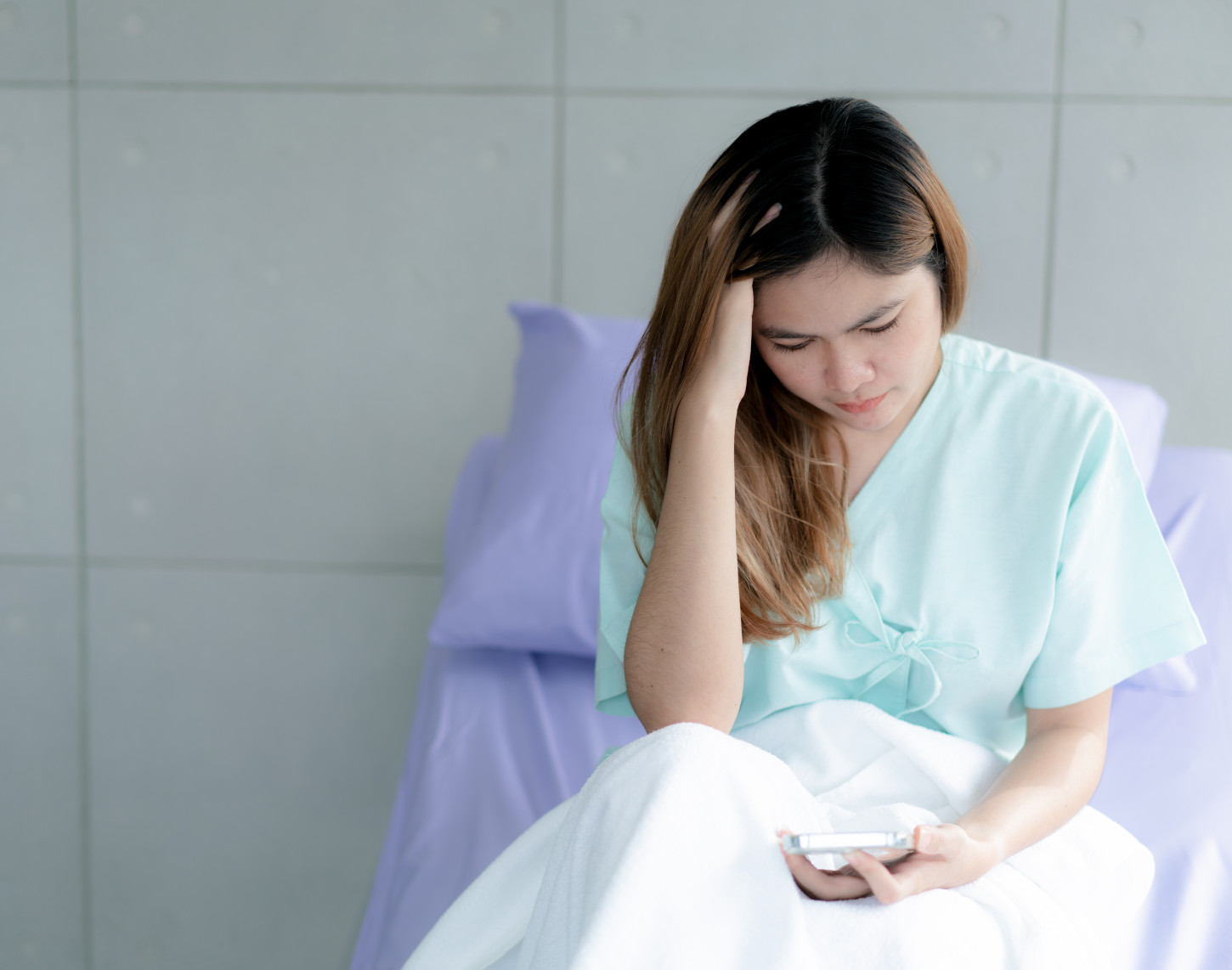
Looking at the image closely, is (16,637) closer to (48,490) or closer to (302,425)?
(48,490)

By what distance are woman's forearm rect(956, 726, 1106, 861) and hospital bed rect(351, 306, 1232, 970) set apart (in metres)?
0.14

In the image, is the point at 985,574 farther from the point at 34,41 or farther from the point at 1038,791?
the point at 34,41

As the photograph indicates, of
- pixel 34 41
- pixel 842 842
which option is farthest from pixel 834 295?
pixel 34 41

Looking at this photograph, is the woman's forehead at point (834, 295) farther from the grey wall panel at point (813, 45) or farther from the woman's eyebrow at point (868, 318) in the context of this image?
the grey wall panel at point (813, 45)

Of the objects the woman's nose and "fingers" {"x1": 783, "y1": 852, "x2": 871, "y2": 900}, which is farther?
the woman's nose

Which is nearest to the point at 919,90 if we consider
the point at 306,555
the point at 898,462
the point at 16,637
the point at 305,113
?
the point at 898,462

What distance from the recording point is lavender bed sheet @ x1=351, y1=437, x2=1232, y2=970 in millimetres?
976

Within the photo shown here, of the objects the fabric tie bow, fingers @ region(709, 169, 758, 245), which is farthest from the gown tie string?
fingers @ region(709, 169, 758, 245)

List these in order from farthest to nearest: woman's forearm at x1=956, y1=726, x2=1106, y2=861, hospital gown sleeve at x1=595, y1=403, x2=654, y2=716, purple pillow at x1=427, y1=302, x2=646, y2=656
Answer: purple pillow at x1=427, y1=302, x2=646, y2=656 → hospital gown sleeve at x1=595, y1=403, x2=654, y2=716 → woman's forearm at x1=956, y1=726, x2=1106, y2=861

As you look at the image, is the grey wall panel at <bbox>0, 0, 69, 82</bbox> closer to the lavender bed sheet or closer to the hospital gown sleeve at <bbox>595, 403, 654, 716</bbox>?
the lavender bed sheet

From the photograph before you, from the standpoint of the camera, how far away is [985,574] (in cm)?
100

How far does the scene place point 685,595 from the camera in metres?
0.94

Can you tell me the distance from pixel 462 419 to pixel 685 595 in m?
0.97

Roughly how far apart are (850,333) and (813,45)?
3.14 ft
